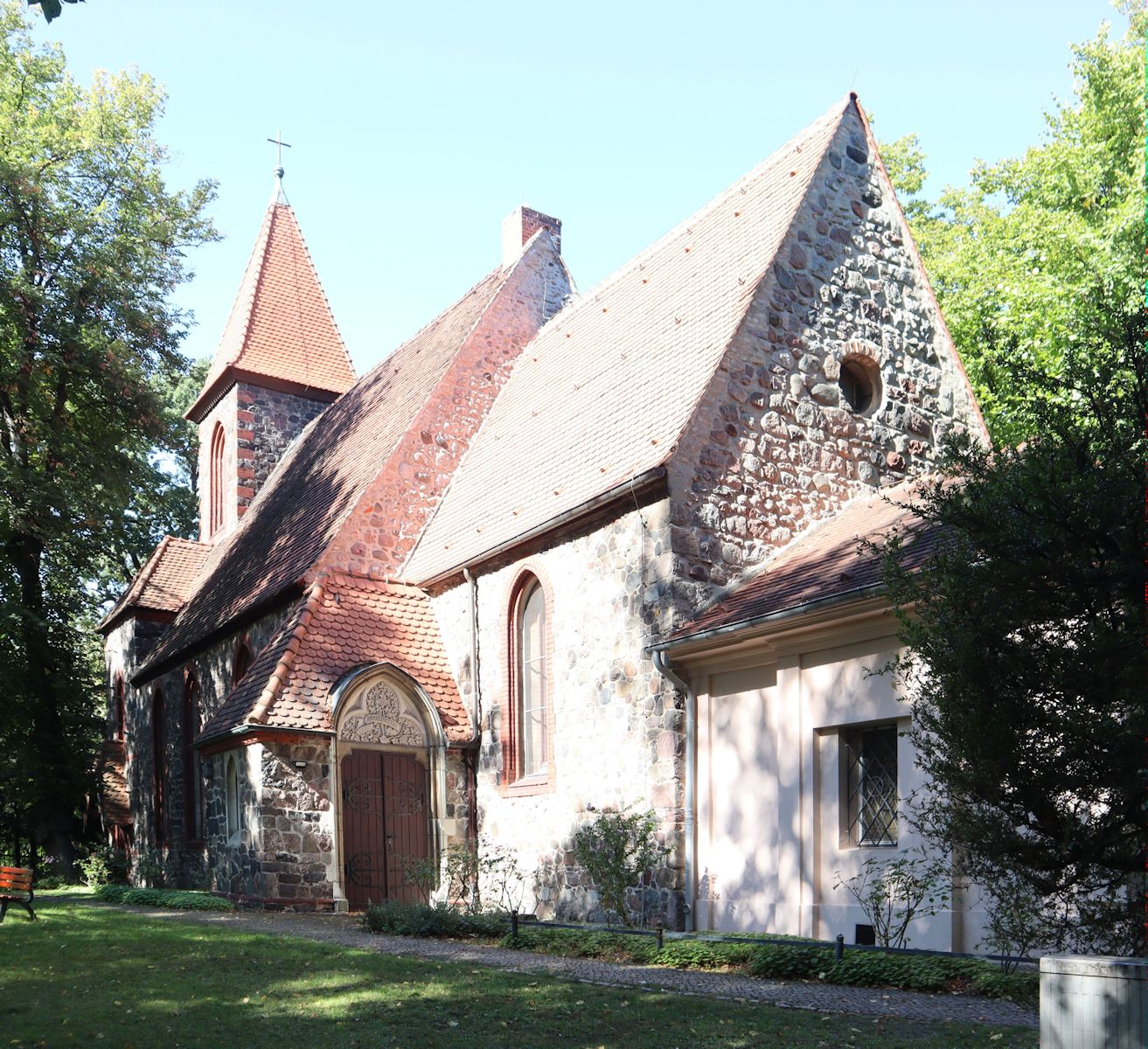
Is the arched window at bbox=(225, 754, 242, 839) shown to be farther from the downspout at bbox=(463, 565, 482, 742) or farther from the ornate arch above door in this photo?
the downspout at bbox=(463, 565, 482, 742)

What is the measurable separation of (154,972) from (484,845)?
729cm

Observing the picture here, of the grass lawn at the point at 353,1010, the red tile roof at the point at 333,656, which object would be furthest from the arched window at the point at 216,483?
the grass lawn at the point at 353,1010

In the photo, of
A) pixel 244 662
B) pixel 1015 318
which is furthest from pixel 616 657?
pixel 1015 318

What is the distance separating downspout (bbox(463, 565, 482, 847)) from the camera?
53.2 feet

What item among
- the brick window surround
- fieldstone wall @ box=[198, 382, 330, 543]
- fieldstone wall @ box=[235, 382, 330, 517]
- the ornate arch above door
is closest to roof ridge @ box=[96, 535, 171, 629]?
fieldstone wall @ box=[198, 382, 330, 543]

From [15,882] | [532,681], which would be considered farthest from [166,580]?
[15,882]

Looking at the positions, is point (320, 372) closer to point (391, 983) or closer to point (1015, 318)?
point (1015, 318)

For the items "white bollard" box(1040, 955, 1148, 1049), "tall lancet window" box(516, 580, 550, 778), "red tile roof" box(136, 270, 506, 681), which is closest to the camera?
"white bollard" box(1040, 955, 1148, 1049)

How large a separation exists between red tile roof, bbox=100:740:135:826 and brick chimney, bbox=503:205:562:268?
49.6ft

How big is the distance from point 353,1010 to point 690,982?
2.65 meters

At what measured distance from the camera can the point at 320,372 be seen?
93.4 ft

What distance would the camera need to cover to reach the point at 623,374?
16.1m

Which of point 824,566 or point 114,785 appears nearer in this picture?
point 824,566

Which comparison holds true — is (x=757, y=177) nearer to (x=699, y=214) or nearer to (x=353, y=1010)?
(x=699, y=214)
